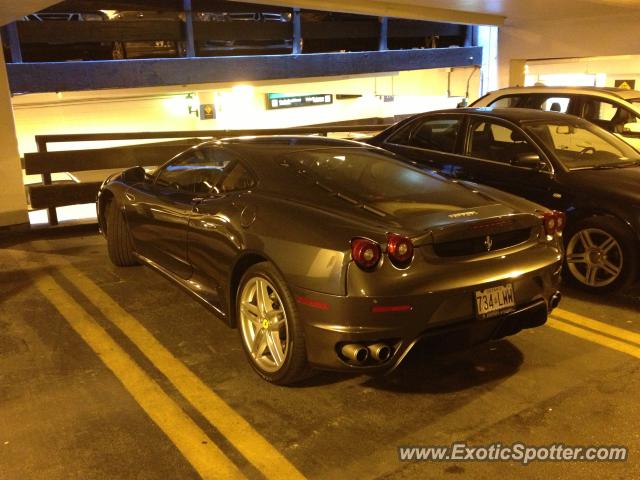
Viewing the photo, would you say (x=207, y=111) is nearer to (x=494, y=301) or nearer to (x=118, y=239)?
(x=118, y=239)

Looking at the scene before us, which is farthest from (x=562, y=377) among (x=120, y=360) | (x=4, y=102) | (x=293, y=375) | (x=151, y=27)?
(x=151, y=27)

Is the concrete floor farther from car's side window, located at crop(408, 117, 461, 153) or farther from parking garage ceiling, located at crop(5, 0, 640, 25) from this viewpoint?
parking garage ceiling, located at crop(5, 0, 640, 25)

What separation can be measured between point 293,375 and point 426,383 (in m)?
0.84

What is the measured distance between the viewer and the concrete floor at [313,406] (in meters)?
3.06

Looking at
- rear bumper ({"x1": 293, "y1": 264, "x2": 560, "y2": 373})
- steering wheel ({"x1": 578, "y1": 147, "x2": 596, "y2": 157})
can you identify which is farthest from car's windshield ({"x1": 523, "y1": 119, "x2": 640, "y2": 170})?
rear bumper ({"x1": 293, "y1": 264, "x2": 560, "y2": 373})

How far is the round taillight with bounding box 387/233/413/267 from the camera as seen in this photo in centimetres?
329

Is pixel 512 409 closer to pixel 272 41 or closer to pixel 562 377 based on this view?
pixel 562 377

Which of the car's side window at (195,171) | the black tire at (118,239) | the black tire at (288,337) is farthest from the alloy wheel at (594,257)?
the black tire at (118,239)

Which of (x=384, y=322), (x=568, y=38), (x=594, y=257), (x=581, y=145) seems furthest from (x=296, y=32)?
(x=384, y=322)

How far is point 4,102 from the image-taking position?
7.41 meters

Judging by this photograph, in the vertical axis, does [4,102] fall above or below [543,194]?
above

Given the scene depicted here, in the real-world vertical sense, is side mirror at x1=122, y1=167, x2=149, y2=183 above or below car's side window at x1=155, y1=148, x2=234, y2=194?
below

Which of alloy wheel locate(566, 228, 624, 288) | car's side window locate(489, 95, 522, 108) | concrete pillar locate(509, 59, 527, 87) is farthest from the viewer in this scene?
concrete pillar locate(509, 59, 527, 87)

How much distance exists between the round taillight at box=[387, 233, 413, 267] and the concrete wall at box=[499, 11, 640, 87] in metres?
10.8
